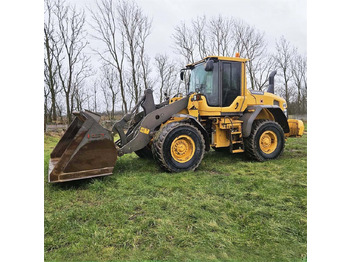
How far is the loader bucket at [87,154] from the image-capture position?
3359 millimetres

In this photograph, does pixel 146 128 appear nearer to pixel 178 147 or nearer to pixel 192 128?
pixel 178 147

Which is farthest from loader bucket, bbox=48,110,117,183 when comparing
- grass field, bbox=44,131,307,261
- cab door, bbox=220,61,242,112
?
cab door, bbox=220,61,242,112

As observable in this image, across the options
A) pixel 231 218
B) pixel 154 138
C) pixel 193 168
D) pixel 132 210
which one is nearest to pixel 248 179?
pixel 193 168

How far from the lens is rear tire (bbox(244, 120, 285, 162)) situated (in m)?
5.27

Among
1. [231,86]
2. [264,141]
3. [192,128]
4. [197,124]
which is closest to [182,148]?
[192,128]

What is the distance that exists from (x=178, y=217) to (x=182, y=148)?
199 cm

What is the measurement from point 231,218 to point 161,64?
16.5 m

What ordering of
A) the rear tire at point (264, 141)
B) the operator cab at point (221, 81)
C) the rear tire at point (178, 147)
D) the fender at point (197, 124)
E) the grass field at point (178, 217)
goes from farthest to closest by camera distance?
the rear tire at point (264, 141)
the operator cab at point (221, 81)
the fender at point (197, 124)
the rear tire at point (178, 147)
the grass field at point (178, 217)

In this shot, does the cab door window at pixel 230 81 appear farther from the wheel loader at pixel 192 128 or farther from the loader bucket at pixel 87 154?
the loader bucket at pixel 87 154

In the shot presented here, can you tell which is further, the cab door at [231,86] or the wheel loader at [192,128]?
the cab door at [231,86]

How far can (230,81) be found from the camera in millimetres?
5133

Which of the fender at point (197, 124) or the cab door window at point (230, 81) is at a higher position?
the cab door window at point (230, 81)

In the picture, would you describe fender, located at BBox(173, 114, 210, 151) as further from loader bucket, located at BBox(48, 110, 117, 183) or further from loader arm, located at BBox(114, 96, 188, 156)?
loader bucket, located at BBox(48, 110, 117, 183)

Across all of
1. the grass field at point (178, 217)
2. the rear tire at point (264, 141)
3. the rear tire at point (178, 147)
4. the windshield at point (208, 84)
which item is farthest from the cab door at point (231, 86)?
the grass field at point (178, 217)
